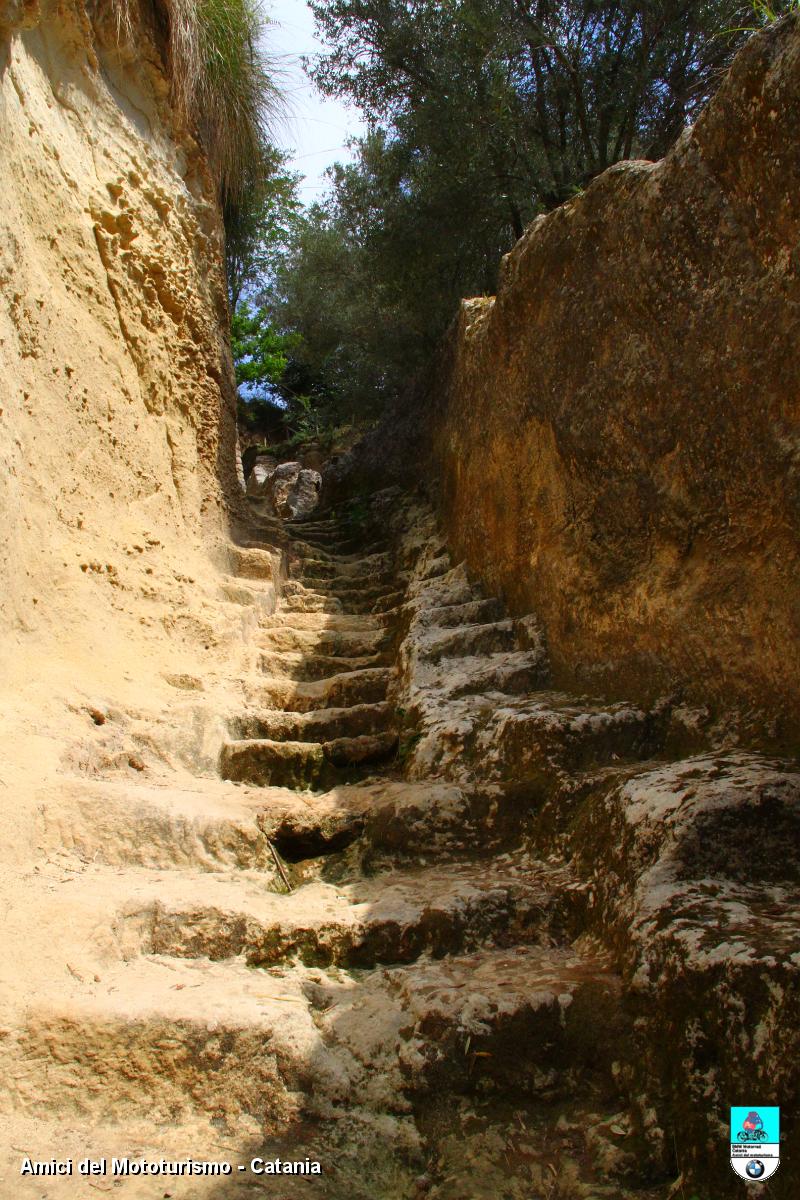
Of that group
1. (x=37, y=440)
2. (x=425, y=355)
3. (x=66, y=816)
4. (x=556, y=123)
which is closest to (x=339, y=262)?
(x=425, y=355)

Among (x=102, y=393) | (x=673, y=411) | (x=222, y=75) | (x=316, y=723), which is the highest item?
(x=222, y=75)

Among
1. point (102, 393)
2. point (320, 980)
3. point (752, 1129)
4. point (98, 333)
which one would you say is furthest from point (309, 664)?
point (752, 1129)

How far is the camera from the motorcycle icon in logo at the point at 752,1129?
1674 millimetres

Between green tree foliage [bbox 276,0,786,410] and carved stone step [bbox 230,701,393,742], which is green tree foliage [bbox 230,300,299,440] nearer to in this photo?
green tree foliage [bbox 276,0,786,410]

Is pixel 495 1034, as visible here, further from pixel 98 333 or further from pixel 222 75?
pixel 222 75

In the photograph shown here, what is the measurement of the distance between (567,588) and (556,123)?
5.43 m

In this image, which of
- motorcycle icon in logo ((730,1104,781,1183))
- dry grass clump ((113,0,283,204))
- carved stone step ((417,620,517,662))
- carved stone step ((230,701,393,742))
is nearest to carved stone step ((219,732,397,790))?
carved stone step ((230,701,393,742))

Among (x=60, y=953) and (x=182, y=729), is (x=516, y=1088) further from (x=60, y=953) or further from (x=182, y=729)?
(x=182, y=729)

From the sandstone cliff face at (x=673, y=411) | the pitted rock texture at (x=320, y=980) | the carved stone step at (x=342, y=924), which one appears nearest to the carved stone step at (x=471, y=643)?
the sandstone cliff face at (x=673, y=411)

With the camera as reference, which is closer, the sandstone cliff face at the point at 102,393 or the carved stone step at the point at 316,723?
the sandstone cliff face at the point at 102,393

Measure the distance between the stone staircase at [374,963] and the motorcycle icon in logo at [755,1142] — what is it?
7.5 inches

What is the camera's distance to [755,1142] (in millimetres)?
1671

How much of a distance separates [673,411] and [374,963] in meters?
2.12

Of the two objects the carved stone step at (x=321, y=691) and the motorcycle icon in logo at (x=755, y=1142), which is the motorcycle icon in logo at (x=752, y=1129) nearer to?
the motorcycle icon in logo at (x=755, y=1142)
